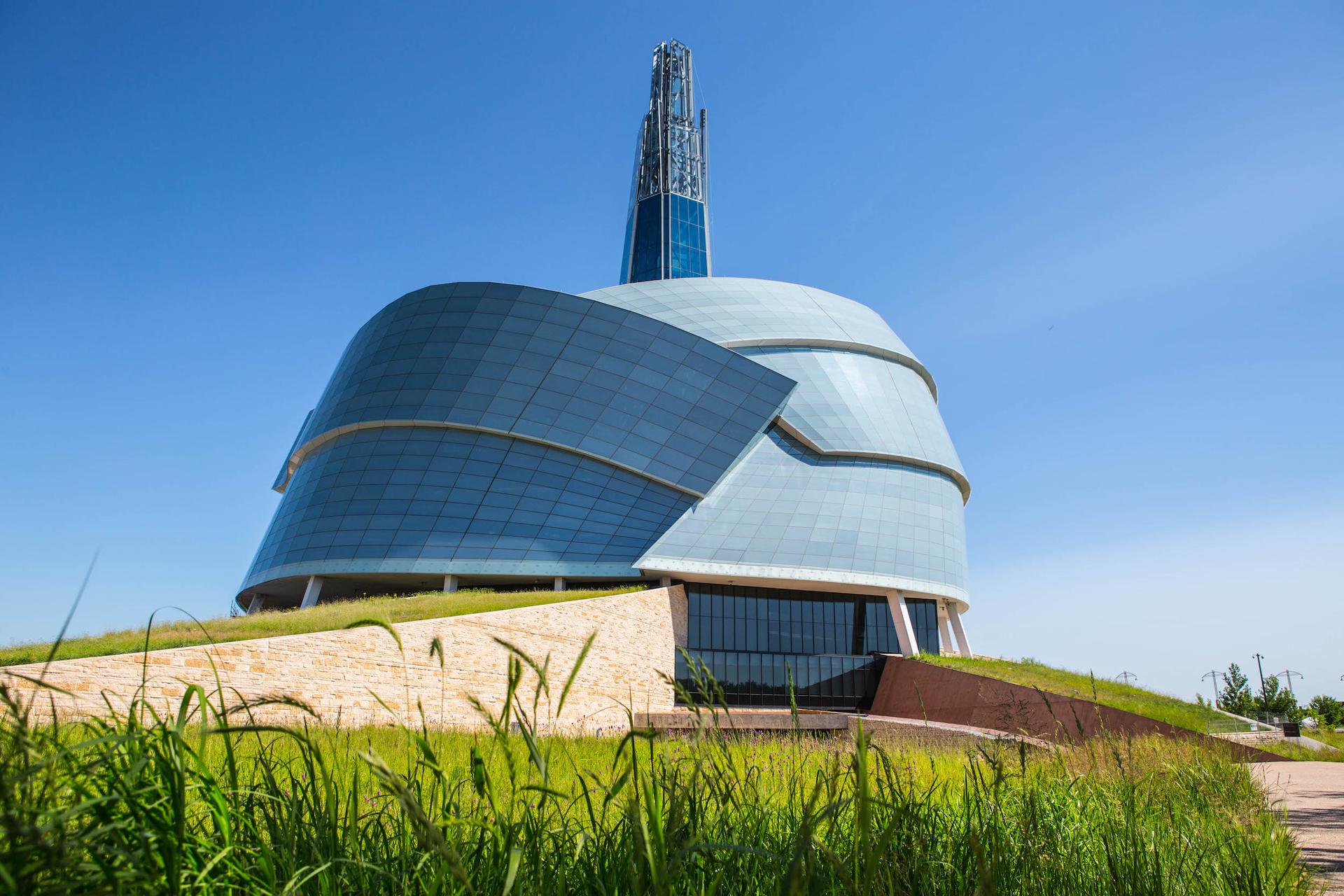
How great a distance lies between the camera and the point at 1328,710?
4928 cm

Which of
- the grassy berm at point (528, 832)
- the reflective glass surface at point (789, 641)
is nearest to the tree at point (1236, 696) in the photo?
the reflective glass surface at point (789, 641)

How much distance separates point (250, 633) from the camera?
18250 mm

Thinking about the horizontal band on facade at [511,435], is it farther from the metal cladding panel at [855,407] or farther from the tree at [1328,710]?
the tree at [1328,710]

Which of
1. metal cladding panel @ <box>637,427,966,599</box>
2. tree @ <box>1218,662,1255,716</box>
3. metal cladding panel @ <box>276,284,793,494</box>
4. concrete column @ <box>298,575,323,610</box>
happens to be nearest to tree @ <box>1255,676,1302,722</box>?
tree @ <box>1218,662,1255,716</box>

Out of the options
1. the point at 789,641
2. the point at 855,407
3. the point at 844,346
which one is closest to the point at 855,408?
the point at 855,407

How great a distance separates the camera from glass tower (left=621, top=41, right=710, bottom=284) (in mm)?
81438

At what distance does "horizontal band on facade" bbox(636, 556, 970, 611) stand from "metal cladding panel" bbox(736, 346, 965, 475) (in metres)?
5.59

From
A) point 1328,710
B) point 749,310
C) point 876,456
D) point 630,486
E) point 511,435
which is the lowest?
point 1328,710

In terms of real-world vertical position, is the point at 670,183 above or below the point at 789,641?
above

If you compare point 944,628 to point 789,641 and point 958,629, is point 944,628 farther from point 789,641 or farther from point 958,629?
point 789,641

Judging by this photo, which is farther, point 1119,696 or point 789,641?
point 789,641

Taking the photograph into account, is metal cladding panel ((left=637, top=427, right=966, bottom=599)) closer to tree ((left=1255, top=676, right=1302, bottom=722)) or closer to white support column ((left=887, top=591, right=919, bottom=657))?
white support column ((left=887, top=591, right=919, bottom=657))

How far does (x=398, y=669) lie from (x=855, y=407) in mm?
Result: 25956

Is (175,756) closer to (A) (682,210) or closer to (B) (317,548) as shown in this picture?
(B) (317,548)
